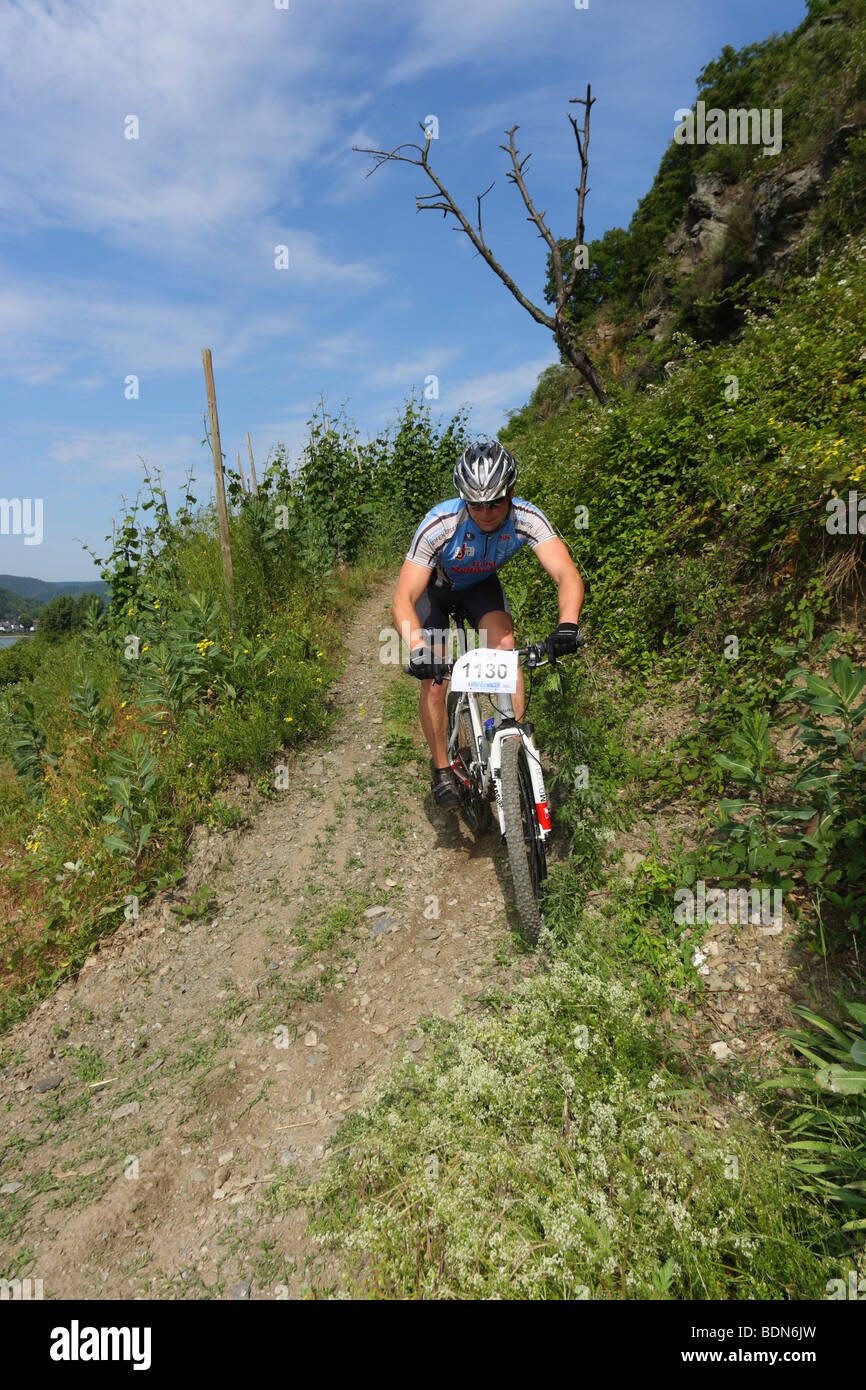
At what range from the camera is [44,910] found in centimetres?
446

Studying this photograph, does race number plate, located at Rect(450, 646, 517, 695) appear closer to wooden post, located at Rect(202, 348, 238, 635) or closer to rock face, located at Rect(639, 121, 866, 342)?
wooden post, located at Rect(202, 348, 238, 635)

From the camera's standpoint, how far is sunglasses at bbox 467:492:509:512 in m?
3.59

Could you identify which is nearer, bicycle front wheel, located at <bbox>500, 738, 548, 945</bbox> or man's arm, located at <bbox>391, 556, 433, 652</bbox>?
bicycle front wheel, located at <bbox>500, 738, 548, 945</bbox>

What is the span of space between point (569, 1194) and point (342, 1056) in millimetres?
1539

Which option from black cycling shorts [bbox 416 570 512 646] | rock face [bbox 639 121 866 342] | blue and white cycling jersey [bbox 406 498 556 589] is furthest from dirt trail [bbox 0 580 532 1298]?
rock face [bbox 639 121 866 342]

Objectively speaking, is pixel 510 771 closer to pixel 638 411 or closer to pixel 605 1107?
pixel 605 1107

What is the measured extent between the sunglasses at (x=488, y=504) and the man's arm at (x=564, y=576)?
0.40 metres

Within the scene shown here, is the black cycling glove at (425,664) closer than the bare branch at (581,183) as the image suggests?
Yes

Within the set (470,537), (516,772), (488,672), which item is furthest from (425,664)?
(470,537)

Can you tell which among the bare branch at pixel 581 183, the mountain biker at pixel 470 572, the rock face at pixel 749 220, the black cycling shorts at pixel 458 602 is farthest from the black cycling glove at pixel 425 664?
the rock face at pixel 749 220

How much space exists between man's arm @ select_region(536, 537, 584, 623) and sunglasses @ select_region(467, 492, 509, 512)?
399 millimetres

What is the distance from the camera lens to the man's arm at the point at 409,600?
12.2ft

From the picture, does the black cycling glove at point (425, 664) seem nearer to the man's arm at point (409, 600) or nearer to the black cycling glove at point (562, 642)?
the man's arm at point (409, 600)
